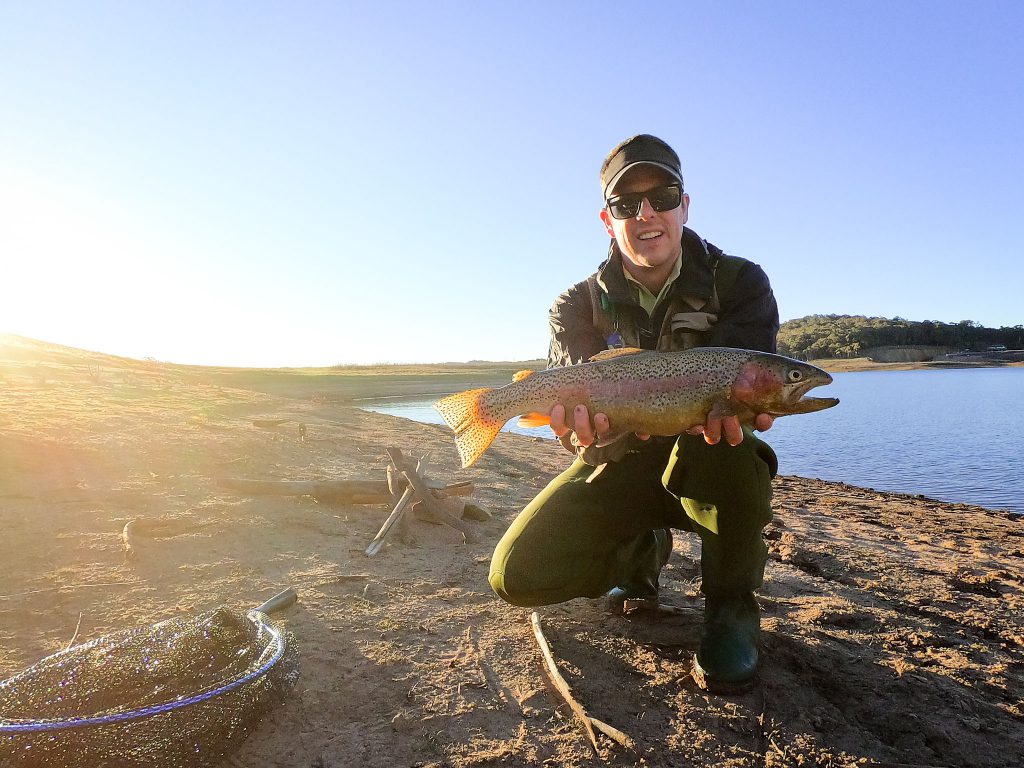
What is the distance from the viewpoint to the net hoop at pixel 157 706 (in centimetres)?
224

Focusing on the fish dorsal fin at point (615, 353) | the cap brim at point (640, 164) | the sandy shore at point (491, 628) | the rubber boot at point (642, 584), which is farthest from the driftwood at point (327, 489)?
the cap brim at point (640, 164)

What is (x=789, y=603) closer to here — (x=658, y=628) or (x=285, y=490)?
(x=658, y=628)

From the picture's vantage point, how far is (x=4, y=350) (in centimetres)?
3706

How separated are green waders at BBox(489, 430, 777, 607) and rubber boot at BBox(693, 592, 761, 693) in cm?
9

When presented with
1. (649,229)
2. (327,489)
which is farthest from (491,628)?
(327,489)

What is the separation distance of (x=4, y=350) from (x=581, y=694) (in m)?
46.4

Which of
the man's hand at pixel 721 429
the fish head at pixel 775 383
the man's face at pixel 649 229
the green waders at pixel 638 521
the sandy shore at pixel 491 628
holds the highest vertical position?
the man's face at pixel 649 229

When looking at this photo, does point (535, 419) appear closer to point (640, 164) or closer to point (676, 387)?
point (676, 387)

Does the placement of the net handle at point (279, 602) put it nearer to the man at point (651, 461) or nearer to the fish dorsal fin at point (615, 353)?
the man at point (651, 461)

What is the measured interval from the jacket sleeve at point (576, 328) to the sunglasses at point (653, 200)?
648 millimetres

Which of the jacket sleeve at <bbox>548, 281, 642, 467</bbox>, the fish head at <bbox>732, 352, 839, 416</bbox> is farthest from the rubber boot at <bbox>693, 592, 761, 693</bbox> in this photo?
the jacket sleeve at <bbox>548, 281, 642, 467</bbox>

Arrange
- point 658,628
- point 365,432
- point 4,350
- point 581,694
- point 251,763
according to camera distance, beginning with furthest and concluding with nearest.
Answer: point 4,350, point 365,432, point 658,628, point 581,694, point 251,763

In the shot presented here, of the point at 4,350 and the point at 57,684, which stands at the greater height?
the point at 4,350

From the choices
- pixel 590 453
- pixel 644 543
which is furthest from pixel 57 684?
pixel 644 543
